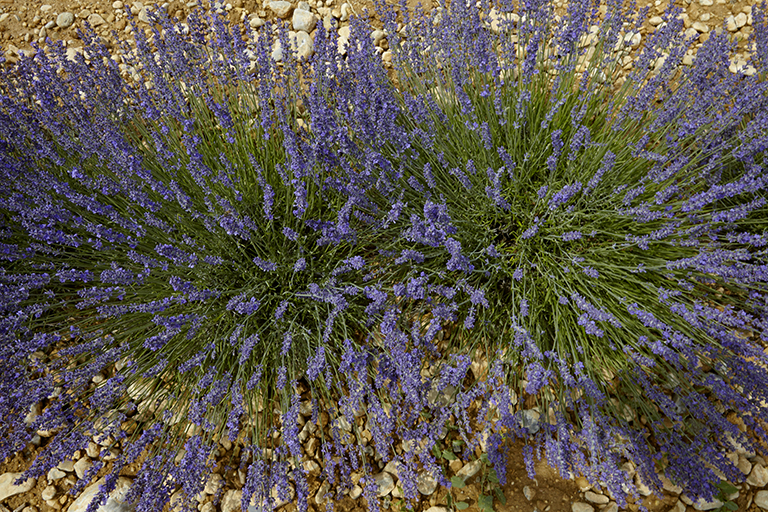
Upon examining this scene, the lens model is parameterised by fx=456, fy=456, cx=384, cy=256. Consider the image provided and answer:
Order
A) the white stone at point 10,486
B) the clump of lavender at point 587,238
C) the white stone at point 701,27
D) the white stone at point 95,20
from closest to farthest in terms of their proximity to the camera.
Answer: the clump of lavender at point 587,238 → the white stone at point 10,486 → the white stone at point 701,27 → the white stone at point 95,20

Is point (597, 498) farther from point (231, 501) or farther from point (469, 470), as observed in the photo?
point (231, 501)

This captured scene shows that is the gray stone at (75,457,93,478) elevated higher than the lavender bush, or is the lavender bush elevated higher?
the lavender bush

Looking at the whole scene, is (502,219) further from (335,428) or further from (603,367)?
(335,428)

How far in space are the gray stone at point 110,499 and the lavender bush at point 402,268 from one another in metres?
0.28

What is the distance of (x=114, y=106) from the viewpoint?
9.18 feet

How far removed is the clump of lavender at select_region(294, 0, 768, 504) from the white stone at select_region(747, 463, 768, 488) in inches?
6.2

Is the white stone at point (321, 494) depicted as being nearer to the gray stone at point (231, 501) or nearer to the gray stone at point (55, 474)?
the gray stone at point (231, 501)

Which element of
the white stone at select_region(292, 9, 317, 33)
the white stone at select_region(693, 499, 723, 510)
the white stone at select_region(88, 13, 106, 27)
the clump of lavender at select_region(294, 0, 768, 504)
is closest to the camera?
the clump of lavender at select_region(294, 0, 768, 504)

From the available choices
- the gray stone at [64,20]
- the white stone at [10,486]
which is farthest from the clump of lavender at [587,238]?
the gray stone at [64,20]

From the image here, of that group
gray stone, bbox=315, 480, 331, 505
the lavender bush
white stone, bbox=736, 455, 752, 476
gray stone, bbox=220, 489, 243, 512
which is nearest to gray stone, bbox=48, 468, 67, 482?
the lavender bush

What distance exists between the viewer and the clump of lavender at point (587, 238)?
79.0 inches

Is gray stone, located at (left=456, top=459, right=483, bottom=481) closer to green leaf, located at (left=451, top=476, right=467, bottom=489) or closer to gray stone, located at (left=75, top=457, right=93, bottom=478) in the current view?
green leaf, located at (left=451, top=476, right=467, bottom=489)

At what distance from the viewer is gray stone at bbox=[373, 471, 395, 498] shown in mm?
2480

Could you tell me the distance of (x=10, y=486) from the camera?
2.61 metres
